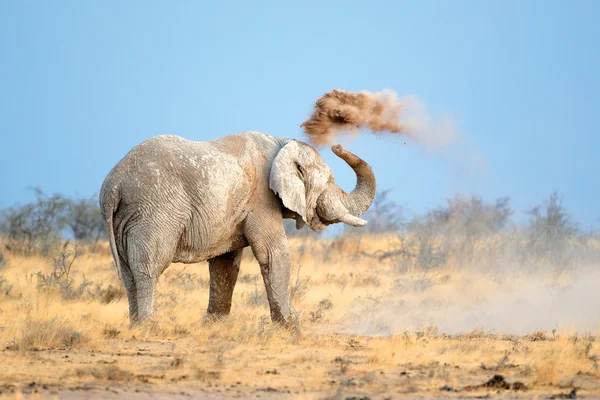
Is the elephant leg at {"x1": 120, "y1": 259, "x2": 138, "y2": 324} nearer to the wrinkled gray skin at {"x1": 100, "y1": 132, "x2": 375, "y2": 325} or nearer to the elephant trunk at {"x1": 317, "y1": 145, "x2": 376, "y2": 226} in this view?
the wrinkled gray skin at {"x1": 100, "y1": 132, "x2": 375, "y2": 325}

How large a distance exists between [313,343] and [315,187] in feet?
7.78

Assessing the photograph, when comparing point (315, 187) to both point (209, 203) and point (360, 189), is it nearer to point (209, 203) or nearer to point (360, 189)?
point (360, 189)

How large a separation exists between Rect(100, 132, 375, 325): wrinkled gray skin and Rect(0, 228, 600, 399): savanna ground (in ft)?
2.26

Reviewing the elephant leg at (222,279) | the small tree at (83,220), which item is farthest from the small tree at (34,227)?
the elephant leg at (222,279)

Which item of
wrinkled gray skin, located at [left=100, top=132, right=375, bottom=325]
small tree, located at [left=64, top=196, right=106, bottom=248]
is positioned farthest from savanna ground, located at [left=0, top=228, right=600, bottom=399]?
small tree, located at [left=64, top=196, right=106, bottom=248]

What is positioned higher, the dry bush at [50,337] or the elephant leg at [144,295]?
the elephant leg at [144,295]

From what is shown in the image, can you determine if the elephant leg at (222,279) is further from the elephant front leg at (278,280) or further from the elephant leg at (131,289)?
the elephant leg at (131,289)

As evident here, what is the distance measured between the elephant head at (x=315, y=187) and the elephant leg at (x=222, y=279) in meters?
1.02

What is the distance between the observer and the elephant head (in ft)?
41.3

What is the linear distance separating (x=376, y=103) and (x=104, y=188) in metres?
3.92

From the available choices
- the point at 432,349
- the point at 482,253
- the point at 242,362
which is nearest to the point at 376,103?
the point at 432,349

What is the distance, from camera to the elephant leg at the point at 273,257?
12.6m

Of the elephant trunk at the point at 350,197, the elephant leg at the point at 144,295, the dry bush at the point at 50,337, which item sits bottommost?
the dry bush at the point at 50,337

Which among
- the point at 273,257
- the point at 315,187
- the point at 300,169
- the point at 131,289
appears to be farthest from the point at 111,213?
the point at 315,187
